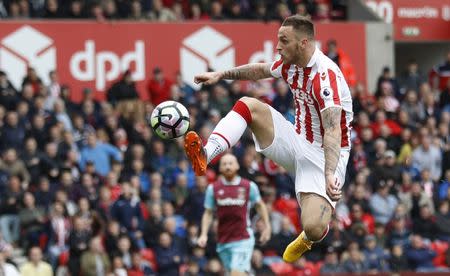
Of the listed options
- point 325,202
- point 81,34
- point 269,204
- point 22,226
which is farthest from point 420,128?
point 325,202

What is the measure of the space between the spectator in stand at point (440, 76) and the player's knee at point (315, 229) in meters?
15.6

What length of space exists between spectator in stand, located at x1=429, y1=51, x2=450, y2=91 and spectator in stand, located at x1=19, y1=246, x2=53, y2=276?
11.8 metres

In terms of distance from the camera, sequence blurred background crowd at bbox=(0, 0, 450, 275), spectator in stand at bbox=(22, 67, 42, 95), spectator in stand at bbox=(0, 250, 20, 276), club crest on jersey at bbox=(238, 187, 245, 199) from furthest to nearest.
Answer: spectator in stand at bbox=(22, 67, 42, 95) < blurred background crowd at bbox=(0, 0, 450, 275) < spectator in stand at bbox=(0, 250, 20, 276) < club crest on jersey at bbox=(238, 187, 245, 199)

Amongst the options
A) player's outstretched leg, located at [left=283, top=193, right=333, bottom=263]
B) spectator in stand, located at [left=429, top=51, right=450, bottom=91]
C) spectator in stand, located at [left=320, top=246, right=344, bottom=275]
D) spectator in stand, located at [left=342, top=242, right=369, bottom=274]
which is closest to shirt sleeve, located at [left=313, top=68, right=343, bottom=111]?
player's outstretched leg, located at [left=283, top=193, right=333, bottom=263]

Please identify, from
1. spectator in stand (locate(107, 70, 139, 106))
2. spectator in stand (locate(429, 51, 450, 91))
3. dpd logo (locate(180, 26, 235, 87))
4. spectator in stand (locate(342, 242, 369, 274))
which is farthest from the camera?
spectator in stand (locate(429, 51, 450, 91))

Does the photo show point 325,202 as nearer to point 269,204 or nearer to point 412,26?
point 269,204

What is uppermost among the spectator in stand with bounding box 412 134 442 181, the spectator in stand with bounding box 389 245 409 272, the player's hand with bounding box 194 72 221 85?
the player's hand with bounding box 194 72 221 85

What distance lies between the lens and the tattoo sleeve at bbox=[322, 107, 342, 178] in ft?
40.1

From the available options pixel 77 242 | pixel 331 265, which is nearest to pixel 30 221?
pixel 77 242

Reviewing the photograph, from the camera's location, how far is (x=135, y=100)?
23.5m

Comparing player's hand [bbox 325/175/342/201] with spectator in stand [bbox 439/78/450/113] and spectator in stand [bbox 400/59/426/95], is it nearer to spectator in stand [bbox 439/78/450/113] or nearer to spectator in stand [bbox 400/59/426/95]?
spectator in stand [bbox 439/78/450/113]

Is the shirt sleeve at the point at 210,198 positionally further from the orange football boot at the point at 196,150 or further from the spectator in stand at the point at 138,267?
the orange football boot at the point at 196,150

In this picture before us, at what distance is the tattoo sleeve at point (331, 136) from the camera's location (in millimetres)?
12220

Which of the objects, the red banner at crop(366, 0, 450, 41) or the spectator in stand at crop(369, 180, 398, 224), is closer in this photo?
the spectator in stand at crop(369, 180, 398, 224)
